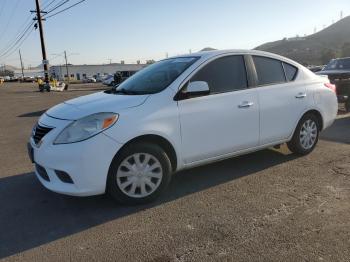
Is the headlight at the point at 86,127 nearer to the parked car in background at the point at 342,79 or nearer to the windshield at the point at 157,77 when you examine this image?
the windshield at the point at 157,77

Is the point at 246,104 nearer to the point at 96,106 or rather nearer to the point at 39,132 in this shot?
the point at 96,106

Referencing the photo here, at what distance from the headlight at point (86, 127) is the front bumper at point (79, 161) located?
54mm

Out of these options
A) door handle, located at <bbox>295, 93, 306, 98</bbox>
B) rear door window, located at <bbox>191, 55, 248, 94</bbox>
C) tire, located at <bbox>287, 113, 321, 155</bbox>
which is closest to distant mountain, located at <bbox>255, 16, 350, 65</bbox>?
tire, located at <bbox>287, 113, 321, 155</bbox>

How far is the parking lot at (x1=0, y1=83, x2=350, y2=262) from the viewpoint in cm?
335

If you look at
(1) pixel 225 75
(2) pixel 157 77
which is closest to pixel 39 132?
(2) pixel 157 77

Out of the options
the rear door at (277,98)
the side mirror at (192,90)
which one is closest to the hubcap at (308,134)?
the rear door at (277,98)

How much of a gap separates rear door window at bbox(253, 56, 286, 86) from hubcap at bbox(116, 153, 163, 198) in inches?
80.2

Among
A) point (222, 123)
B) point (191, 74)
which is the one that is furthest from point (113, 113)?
point (222, 123)

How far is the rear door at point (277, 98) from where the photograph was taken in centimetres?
539

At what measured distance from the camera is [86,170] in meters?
Answer: 3.99

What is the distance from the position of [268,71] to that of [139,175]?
2.57 m

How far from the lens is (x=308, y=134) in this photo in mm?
6117

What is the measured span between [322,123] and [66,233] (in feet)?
14.5

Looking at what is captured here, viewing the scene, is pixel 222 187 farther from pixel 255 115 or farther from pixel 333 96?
pixel 333 96
